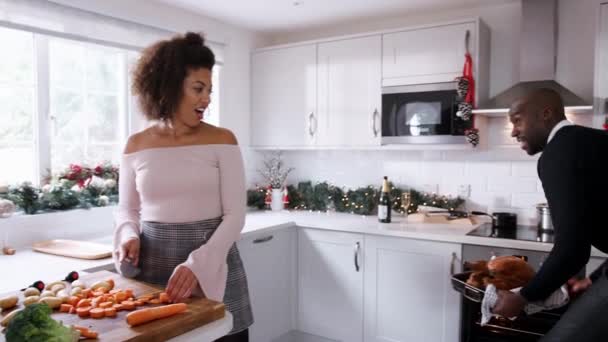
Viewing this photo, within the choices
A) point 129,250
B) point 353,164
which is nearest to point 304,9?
point 353,164

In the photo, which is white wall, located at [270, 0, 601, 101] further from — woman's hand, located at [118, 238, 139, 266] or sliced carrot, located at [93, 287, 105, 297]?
sliced carrot, located at [93, 287, 105, 297]

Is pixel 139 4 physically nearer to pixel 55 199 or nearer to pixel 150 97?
pixel 55 199

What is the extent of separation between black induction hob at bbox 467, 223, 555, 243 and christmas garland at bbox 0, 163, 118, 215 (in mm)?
2007

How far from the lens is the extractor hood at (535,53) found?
2.63 meters

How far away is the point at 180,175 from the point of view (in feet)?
4.76

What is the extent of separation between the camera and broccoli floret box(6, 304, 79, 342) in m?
0.90

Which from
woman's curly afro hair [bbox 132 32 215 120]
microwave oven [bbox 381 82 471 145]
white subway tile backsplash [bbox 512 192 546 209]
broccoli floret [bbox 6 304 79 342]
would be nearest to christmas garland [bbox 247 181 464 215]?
white subway tile backsplash [bbox 512 192 546 209]

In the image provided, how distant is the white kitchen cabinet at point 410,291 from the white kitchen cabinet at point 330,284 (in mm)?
71

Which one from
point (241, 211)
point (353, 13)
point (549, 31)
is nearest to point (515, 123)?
point (241, 211)

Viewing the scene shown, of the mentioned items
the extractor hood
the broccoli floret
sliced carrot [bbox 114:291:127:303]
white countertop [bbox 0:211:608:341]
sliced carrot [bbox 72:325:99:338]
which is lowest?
white countertop [bbox 0:211:608:341]

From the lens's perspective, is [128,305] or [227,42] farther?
[227,42]

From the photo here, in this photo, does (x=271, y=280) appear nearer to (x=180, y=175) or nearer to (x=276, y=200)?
(x=276, y=200)

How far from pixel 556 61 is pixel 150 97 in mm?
2357

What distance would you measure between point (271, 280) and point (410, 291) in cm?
83
